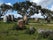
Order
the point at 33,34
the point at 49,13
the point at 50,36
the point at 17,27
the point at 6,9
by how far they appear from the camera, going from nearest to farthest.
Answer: the point at 50,36, the point at 33,34, the point at 17,27, the point at 49,13, the point at 6,9

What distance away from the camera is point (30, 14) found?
5197cm

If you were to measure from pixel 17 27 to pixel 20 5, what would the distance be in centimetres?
Result: 3512

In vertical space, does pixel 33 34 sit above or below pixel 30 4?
below

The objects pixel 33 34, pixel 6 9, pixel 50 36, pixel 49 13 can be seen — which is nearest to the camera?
pixel 50 36

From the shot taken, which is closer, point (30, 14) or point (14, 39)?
point (14, 39)

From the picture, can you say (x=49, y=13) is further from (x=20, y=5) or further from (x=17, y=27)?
(x=17, y=27)

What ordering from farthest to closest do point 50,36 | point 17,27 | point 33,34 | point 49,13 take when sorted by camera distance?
point 49,13
point 17,27
point 33,34
point 50,36

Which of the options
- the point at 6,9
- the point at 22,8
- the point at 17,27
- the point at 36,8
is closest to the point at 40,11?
the point at 36,8

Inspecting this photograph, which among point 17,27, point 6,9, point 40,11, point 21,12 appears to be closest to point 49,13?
point 40,11

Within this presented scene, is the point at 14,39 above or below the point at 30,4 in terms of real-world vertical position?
below

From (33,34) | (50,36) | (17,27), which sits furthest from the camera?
(17,27)

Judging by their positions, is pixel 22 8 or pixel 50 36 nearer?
pixel 50 36

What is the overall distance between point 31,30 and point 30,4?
3765 cm

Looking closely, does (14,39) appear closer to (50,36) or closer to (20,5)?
(50,36)
